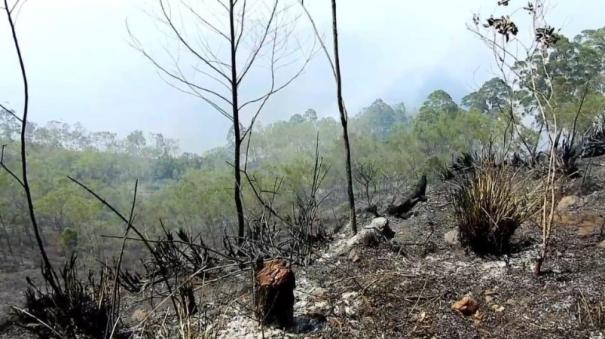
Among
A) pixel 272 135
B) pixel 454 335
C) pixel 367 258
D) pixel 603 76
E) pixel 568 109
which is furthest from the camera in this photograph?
pixel 272 135

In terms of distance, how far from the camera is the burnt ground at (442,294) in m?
2.20

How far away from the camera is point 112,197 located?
23.0 metres

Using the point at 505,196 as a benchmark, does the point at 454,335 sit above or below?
below

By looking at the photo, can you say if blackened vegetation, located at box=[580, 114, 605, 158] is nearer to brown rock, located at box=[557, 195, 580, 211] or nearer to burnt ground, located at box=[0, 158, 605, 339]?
brown rock, located at box=[557, 195, 580, 211]

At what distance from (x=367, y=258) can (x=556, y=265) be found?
43.7 inches

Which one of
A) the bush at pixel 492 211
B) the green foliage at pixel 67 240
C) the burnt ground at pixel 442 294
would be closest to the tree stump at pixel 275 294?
the burnt ground at pixel 442 294

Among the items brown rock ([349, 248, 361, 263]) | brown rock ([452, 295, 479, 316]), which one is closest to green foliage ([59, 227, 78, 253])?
brown rock ([349, 248, 361, 263])

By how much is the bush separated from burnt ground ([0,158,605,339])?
10 cm

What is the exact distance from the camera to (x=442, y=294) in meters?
2.51

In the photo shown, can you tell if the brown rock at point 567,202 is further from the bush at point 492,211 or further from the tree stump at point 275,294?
the tree stump at point 275,294

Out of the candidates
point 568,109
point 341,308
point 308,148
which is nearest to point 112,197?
point 308,148

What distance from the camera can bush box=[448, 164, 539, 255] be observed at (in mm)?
2859

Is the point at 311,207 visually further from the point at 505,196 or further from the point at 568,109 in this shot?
the point at 568,109

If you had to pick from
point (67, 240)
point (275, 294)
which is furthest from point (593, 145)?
point (67, 240)
